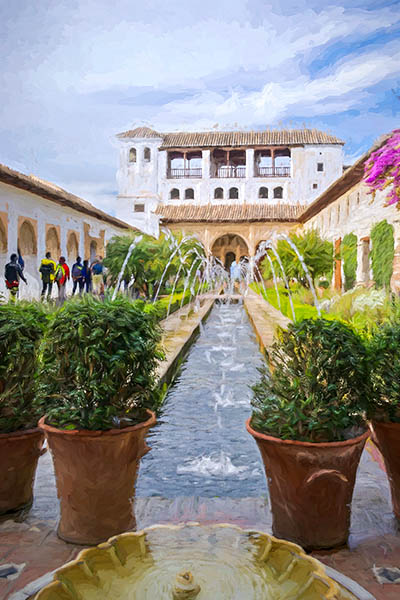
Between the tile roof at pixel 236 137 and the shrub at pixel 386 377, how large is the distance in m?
38.1

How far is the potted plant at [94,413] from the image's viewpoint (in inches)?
89.7

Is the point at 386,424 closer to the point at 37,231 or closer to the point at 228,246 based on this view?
the point at 37,231

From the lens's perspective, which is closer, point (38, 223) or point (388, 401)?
point (388, 401)

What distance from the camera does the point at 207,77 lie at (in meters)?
57.9

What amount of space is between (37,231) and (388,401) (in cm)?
1587

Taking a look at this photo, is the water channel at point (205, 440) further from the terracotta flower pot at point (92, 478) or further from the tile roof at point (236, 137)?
the tile roof at point (236, 137)

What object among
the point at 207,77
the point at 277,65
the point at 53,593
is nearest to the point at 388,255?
the point at 53,593

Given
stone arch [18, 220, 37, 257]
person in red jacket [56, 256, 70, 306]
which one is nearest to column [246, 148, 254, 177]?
stone arch [18, 220, 37, 257]

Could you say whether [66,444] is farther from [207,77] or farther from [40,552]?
[207,77]

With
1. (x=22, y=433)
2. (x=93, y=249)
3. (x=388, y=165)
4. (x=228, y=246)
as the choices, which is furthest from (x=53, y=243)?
(x=228, y=246)

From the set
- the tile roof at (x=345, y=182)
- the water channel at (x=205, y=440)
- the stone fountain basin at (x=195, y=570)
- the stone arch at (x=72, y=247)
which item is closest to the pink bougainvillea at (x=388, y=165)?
the tile roof at (x=345, y=182)

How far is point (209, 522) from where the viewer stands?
98.3 inches

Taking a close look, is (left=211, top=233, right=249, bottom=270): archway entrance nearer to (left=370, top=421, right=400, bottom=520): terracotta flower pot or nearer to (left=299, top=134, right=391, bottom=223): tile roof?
(left=299, top=134, right=391, bottom=223): tile roof

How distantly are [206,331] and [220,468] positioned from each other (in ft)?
24.9
